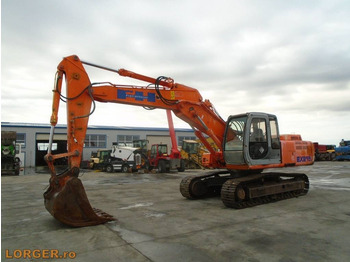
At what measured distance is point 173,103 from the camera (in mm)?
8570

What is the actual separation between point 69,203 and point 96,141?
32.4 meters

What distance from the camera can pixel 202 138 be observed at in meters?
9.45

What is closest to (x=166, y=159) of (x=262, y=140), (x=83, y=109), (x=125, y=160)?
(x=125, y=160)

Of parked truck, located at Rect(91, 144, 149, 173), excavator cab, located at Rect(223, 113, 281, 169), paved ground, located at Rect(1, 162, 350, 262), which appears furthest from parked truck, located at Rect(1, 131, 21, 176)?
excavator cab, located at Rect(223, 113, 281, 169)

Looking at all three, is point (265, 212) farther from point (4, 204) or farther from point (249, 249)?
point (4, 204)

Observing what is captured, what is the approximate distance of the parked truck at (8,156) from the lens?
891 inches

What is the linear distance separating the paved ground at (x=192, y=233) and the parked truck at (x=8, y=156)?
16061 mm

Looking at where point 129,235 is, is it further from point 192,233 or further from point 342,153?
point 342,153

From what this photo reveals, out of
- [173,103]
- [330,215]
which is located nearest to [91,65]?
[173,103]

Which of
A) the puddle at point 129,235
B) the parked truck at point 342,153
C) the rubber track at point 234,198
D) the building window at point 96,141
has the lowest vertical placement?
the puddle at point 129,235

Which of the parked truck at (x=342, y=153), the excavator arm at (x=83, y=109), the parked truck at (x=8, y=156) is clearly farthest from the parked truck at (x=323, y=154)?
the parked truck at (x=8, y=156)

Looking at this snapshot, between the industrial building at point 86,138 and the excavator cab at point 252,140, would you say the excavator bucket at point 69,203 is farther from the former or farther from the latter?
the industrial building at point 86,138

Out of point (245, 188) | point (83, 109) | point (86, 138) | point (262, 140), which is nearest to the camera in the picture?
point (83, 109)

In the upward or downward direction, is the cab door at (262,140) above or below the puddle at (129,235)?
above
